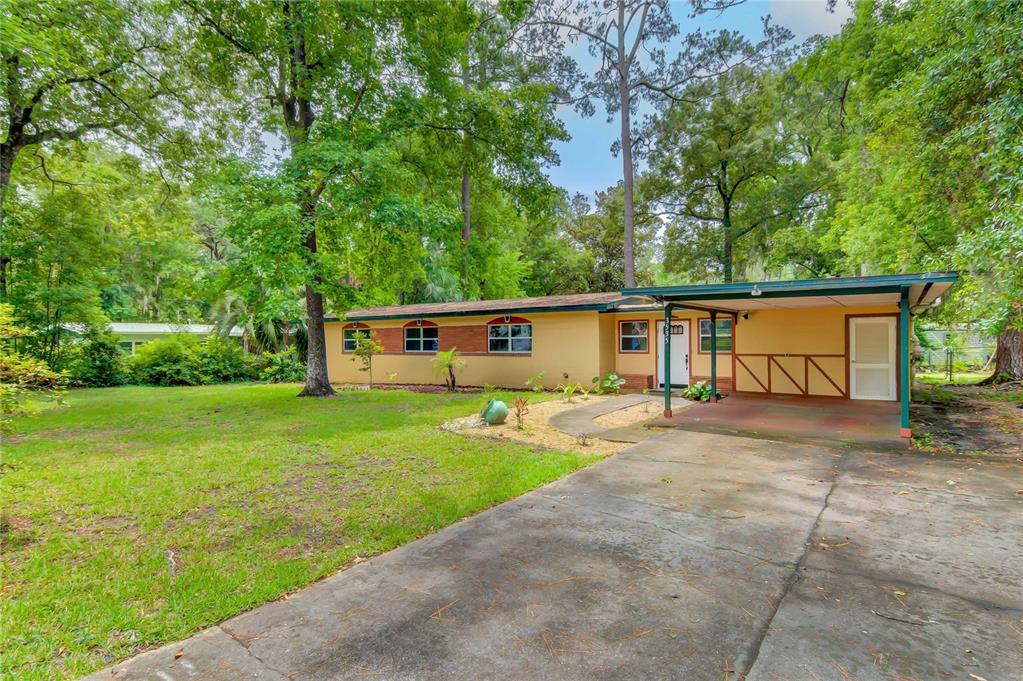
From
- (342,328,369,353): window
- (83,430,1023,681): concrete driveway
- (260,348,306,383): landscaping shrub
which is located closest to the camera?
(83,430,1023,681): concrete driveway

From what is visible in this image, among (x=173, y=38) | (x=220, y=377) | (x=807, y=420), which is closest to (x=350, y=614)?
(x=807, y=420)

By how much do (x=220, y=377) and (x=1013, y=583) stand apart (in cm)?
2175

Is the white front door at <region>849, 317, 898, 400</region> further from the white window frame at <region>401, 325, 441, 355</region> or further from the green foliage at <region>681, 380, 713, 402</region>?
the white window frame at <region>401, 325, 441, 355</region>

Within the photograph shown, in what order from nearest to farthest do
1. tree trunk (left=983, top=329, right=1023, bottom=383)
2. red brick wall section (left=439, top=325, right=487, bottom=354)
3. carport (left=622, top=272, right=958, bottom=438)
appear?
carport (left=622, top=272, right=958, bottom=438)
tree trunk (left=983, top=329, right=1023, bottom=383)
red brick wall section (left=439, top=325, right=487, bottom=354)

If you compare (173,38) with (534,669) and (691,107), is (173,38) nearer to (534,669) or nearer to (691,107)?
(534,669)

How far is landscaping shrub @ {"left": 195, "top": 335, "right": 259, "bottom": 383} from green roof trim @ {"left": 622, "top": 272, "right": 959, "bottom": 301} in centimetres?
1721

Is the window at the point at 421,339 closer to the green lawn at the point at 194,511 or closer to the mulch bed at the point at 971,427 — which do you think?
the green lawn at the point at 194,511

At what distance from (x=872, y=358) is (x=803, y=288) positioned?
207 inches

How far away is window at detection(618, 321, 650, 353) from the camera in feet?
45.0

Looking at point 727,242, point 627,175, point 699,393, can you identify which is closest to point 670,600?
point 699,393

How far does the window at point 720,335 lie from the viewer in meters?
12.6

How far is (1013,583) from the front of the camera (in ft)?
9.92

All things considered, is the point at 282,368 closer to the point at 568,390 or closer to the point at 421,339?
the point at 421,339

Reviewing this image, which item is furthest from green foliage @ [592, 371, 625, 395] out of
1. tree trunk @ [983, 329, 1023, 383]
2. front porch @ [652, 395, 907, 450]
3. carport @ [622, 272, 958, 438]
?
tree trunk @ [983, 329, 1023, 383]
